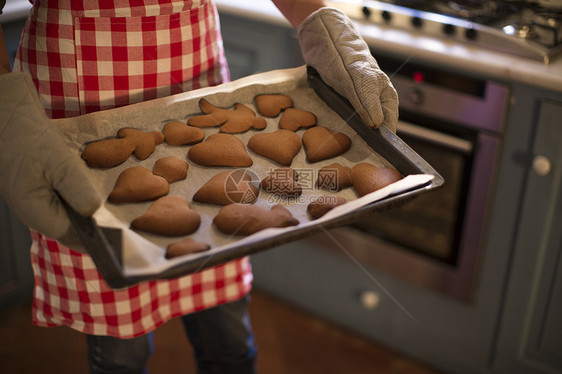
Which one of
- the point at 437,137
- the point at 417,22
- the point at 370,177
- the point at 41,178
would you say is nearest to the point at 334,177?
the point at 370,177

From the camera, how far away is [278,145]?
0.88 metres

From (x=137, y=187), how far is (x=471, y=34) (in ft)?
2.93

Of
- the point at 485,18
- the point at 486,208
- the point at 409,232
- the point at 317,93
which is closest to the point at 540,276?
the point at 486,208

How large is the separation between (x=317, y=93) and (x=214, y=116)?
18 cm

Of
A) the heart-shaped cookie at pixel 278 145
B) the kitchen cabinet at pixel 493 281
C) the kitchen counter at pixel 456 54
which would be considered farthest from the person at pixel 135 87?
the kitchen cabinet at pixel 493 281

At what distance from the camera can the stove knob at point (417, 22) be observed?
141 cm

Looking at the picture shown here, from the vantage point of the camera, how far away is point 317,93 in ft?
3.25

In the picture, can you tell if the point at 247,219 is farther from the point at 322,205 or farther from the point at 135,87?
the point at 135,87

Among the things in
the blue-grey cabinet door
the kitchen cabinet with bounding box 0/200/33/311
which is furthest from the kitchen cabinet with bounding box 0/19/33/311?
the blue-grey cabinet door

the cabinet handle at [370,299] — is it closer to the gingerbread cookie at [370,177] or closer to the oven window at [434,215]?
the oven window at [434,215]

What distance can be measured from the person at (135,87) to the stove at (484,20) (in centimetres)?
49

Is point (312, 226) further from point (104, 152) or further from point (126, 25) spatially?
point (126, 25)

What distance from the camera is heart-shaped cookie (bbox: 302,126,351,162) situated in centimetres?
87

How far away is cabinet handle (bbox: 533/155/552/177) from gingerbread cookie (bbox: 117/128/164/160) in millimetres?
823
